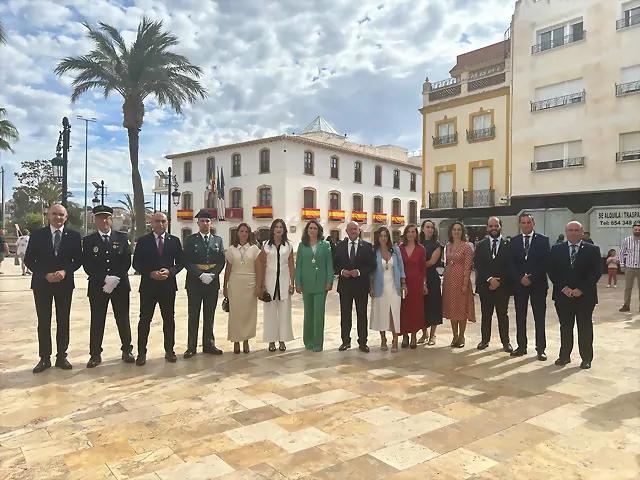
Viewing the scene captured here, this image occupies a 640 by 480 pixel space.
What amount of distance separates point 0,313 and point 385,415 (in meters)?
8.44

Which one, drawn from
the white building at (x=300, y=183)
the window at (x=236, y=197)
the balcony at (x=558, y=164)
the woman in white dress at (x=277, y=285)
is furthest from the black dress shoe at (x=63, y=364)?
the window at (x=236, y=197)

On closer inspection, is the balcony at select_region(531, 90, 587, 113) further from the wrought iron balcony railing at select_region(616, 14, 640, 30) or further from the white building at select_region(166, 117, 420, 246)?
the white building at select_region(166, 117, 420, 246)

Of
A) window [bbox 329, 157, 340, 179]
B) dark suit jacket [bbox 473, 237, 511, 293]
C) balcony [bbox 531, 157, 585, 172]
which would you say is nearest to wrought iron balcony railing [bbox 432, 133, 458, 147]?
balcony [bbox 531, 157, 585, 172]

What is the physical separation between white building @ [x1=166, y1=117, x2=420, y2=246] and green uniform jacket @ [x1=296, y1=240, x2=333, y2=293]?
24599 mm

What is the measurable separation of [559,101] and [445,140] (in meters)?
5.71

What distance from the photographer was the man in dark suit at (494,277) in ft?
21.0

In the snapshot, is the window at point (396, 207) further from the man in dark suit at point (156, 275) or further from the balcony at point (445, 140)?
the man in dark suit at point (156, 275)

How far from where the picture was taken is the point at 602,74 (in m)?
19.0

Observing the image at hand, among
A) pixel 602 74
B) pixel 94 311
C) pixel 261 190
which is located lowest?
pixel 94 311

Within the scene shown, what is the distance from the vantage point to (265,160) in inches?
1356

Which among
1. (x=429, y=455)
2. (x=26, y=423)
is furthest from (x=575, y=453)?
(x=26, y=423)

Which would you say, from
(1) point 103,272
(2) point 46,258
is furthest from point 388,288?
(2) point 46,258

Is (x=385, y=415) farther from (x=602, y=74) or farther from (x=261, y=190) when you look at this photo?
(x=261, y=190)

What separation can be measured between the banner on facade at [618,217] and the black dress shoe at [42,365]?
1936 cm
